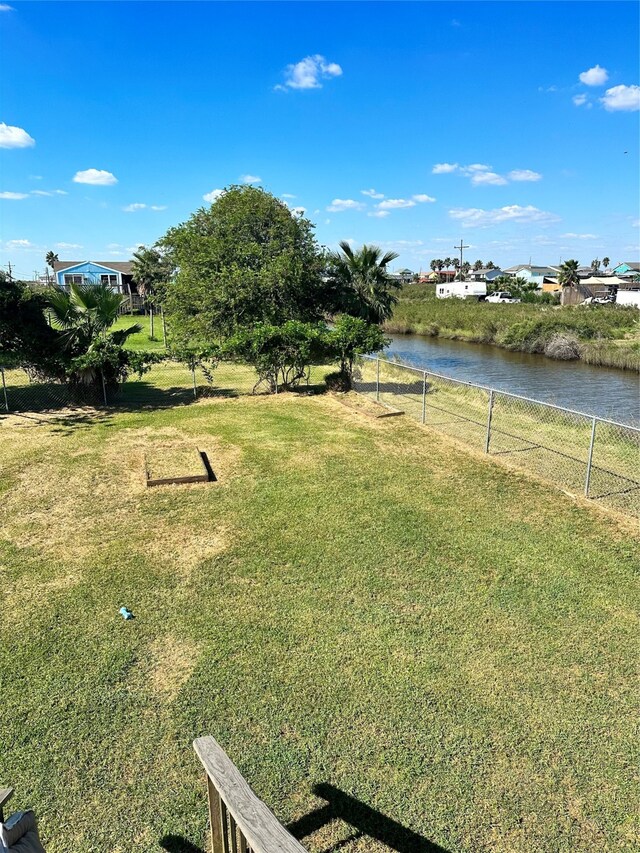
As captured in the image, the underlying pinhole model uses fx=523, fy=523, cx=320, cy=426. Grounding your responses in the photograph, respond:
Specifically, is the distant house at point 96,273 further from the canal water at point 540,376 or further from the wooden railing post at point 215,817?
the wooden railing post at point 215,817

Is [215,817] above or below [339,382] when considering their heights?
below

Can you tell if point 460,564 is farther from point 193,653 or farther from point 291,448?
point 291,448

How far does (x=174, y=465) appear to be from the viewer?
9203 mm

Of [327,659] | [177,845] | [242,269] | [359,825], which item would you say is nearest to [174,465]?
[327,659]

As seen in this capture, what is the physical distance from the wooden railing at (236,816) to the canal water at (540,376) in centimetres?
1599

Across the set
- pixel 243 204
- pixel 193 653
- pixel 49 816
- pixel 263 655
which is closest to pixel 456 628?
pixel 263 655

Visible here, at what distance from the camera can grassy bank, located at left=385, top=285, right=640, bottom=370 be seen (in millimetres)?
29516

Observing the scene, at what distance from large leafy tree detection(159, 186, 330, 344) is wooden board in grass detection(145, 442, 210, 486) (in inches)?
294

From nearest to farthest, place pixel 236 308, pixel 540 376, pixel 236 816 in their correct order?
pixel 236 816, pixel 236 308, pixel 540 376

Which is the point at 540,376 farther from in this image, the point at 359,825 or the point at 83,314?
the point at 359,825

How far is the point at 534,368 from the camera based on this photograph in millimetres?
28172

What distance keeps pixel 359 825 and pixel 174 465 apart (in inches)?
272

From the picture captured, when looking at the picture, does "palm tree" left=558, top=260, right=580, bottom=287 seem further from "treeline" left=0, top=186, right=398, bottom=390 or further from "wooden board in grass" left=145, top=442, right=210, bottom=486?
"wooden board in grass" left=145, top=442, right=210, bottom=486

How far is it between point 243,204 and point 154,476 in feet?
48.8
